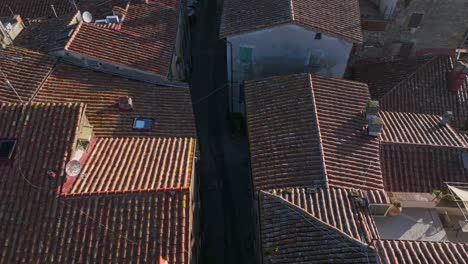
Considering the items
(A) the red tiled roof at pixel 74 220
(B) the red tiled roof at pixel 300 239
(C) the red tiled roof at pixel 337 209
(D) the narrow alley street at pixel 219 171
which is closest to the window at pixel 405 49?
(D) the narrow alley street at pixel 219 171

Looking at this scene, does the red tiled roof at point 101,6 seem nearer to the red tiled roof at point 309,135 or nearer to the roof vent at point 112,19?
the roof vent at point 112,19

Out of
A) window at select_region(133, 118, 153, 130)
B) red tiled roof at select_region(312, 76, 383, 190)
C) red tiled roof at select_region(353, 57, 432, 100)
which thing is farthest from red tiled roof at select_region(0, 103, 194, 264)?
red tiled roof at select_region(353, 57, 432, 100)

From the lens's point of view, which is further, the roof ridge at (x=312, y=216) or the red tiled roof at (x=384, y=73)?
the red tiled roof at (x=384, y=73)

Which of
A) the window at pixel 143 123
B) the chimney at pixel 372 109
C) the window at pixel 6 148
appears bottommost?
the window at pixel 6 148

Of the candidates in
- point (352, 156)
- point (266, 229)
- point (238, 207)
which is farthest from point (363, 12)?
point (266, 229)

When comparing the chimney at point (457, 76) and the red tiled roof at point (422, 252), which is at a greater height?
the chimney at point (457, 76)

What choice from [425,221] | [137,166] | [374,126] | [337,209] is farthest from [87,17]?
[425,221]
